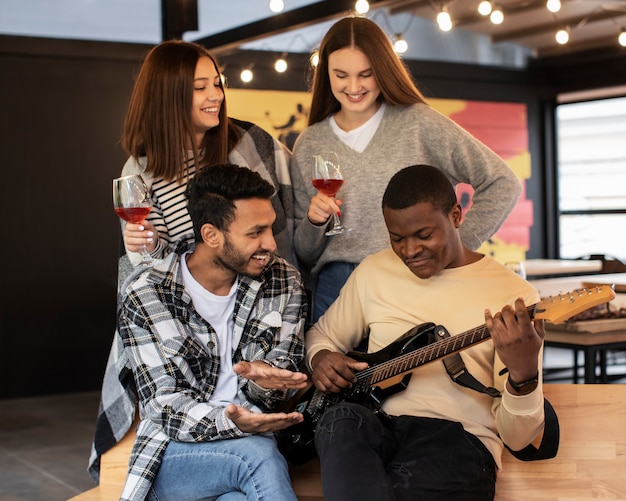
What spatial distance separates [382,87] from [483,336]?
997 mm

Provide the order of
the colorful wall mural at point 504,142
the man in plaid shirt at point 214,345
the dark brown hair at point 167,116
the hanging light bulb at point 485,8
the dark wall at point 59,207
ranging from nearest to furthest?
1. the man in plaid shirt at point 214,345
2. the dark brown hair at point 167,116
3. the hanging light bulb at point 485,8
4. the dark wall at point 59,207
5. the colorful wall mural at point 504,142

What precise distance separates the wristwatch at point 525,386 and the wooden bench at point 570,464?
0.48 m

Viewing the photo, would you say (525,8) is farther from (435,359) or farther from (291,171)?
(435,359)

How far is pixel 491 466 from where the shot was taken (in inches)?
92.4

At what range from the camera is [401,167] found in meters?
2.88

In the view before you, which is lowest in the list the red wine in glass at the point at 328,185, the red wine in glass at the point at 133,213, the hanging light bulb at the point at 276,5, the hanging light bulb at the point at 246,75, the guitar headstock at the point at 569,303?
the guitar headstock at the point at 569,303

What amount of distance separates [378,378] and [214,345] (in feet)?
1.56

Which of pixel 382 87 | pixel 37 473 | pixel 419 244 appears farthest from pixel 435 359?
pixel 37 473

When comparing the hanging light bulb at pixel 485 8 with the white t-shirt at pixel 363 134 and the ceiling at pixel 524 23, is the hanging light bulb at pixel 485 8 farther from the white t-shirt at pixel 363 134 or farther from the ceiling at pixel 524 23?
the white t-shirt at pixel 363 134

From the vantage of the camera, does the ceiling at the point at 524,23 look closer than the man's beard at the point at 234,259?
No

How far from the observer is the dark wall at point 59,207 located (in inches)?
267

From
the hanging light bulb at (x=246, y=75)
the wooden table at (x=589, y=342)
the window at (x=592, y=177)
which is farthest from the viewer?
the window at (x=592, y=177)

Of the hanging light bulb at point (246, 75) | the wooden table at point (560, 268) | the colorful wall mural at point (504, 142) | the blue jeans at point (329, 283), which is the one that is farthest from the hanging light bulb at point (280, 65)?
the blue jeans at point (329, 283)

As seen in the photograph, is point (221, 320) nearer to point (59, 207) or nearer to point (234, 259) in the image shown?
point (234, 259)
